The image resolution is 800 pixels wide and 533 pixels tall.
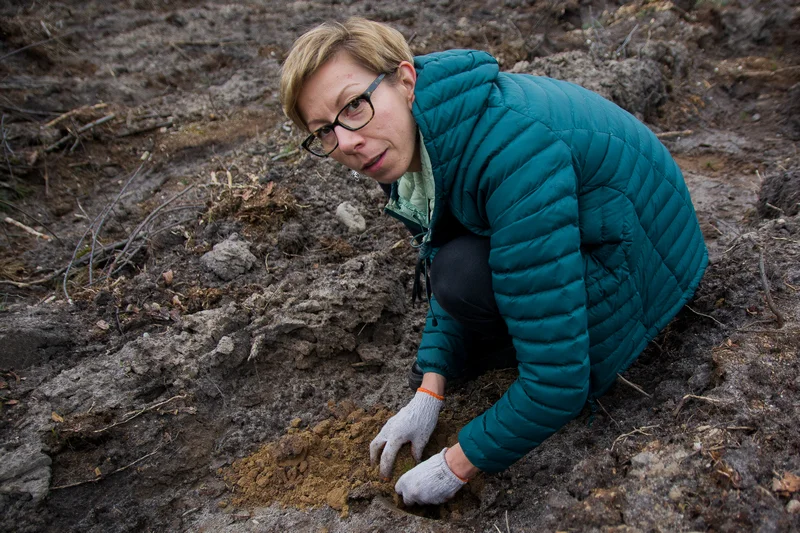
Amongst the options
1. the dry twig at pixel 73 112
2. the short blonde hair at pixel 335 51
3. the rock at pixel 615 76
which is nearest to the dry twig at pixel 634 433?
the short blonde hair at pixel 335 51

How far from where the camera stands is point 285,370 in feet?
7.13

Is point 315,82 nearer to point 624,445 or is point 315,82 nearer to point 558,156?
point 558,156

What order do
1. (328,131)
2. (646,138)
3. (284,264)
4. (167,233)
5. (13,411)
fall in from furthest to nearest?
(167,233) < (284,264) < (13,411) < (646,138) < (328,131)

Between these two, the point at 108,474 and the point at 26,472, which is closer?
the point at 26,472

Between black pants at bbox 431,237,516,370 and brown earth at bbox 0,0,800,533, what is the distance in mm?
479

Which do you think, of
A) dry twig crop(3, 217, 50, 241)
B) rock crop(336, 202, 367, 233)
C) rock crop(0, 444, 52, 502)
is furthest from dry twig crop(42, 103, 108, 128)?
rock crop(0, 444, 52, 502)

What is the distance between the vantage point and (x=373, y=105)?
1.37 meters

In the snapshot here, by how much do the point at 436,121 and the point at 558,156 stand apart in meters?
0.32

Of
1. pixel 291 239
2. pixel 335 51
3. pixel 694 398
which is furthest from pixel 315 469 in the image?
pixel 335 51

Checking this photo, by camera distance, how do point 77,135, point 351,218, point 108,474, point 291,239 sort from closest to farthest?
point 108,474, point 291,239, point 351,218, point 77,135

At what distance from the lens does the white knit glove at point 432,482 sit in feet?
5.22

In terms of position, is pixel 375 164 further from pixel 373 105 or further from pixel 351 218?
pixel 351 218

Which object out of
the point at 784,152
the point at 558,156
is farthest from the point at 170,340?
the point at 784,152

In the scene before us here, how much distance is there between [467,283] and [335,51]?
776 millimetres
